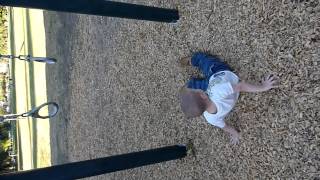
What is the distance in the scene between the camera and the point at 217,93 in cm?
402

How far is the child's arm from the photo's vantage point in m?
3.92

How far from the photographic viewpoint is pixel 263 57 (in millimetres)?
4062

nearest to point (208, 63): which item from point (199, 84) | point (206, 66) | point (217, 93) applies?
point (206, 66)

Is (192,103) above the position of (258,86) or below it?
below

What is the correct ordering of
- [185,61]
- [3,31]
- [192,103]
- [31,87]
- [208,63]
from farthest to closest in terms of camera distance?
[3,31], [31,87], [185,61], [208,63], [192,103]

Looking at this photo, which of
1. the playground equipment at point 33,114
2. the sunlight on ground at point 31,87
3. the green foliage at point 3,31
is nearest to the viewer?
the playground equipment at point 33,114

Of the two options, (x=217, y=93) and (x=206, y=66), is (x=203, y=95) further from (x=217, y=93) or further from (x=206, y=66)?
(x=206, y=66)

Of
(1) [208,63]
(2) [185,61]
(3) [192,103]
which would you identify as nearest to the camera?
(3) [192,103]

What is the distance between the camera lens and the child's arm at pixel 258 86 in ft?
12.9

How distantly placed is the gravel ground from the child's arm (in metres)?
0.09

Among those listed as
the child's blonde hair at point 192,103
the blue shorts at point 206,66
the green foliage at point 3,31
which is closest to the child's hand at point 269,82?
the blue shorts at point 206,66

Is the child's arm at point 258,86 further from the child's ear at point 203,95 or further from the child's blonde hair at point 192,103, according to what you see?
the child's blonde hair at point 192,103

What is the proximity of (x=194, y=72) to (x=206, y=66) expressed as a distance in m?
0.68

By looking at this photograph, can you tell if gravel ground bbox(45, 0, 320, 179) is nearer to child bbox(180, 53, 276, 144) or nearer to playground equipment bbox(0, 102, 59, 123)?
child bbox(180, 53, 276, 144)
